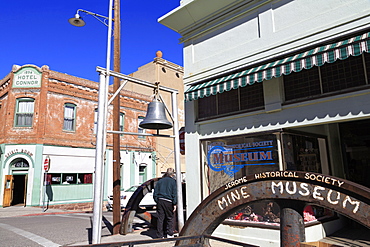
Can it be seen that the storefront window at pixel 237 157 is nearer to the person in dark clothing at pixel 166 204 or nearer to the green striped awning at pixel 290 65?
the person in dark clothing at pixel 166 204

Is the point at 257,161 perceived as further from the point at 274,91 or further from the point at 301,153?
the point at 274,91

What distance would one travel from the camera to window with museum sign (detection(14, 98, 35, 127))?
18906 millimetres

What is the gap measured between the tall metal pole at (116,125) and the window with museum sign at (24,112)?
41.2ft

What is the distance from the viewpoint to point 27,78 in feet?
63.4

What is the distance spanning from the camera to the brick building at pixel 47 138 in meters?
18.2

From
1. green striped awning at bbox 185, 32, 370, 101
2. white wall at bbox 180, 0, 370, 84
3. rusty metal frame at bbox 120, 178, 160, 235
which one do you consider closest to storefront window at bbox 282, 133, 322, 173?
green striped awning at bbox 185, 32, 370, 101

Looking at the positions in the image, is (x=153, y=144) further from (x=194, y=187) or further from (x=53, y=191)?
(x=194, y=187)

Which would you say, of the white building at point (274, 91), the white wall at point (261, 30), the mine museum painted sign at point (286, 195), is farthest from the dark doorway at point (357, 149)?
the mine museum painted sign at point (286, 195)

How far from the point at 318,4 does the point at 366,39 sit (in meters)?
1.65

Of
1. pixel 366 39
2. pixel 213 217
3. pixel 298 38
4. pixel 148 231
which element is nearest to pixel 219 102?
pixel 298 38

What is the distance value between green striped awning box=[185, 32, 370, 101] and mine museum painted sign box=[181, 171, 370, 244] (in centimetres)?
361

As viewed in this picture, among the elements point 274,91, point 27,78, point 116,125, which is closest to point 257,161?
point 274,91

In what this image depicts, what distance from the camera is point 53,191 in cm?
1838

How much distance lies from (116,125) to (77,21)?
4125mm
